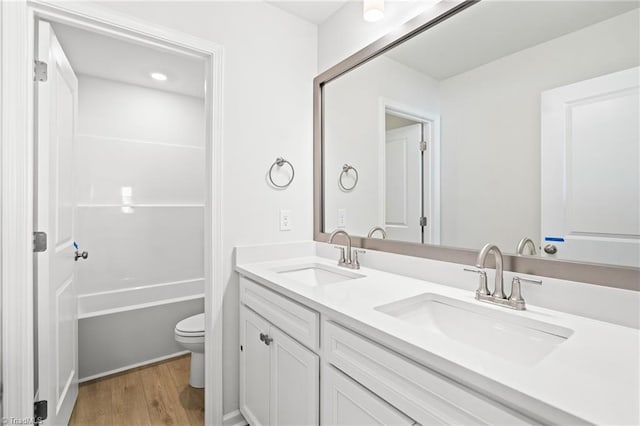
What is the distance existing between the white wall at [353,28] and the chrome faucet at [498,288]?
111 cm

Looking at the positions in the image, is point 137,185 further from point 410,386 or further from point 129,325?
point 410,386

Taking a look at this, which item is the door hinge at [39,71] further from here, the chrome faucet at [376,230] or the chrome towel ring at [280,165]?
the chrome faucet at [376,230]

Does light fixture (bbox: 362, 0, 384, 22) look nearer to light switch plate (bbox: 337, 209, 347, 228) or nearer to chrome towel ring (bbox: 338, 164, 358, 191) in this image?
chrome towel ring (bbox: 338, 164, 358, 191)

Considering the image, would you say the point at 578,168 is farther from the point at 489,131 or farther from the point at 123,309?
the point at 123,309

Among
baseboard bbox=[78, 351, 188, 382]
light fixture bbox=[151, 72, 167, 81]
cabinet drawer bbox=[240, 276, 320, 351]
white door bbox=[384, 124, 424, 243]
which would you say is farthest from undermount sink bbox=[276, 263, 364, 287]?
light fixture bbox=[151, 72, 167, 81]

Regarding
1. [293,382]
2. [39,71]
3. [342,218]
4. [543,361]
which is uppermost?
[39,71]

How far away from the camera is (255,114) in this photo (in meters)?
1.80

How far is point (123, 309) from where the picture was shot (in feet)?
7.85

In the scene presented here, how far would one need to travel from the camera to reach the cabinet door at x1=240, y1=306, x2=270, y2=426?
4.64 ft

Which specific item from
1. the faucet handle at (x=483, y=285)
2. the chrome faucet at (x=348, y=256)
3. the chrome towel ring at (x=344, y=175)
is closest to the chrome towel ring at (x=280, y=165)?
the chrome towel ring at (x=344, y=175)

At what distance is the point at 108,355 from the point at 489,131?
2.81 m

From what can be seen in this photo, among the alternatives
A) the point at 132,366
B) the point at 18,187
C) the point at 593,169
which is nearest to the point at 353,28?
the point at 593,169

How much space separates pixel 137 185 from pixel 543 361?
2787mm

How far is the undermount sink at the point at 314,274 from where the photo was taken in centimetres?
168
